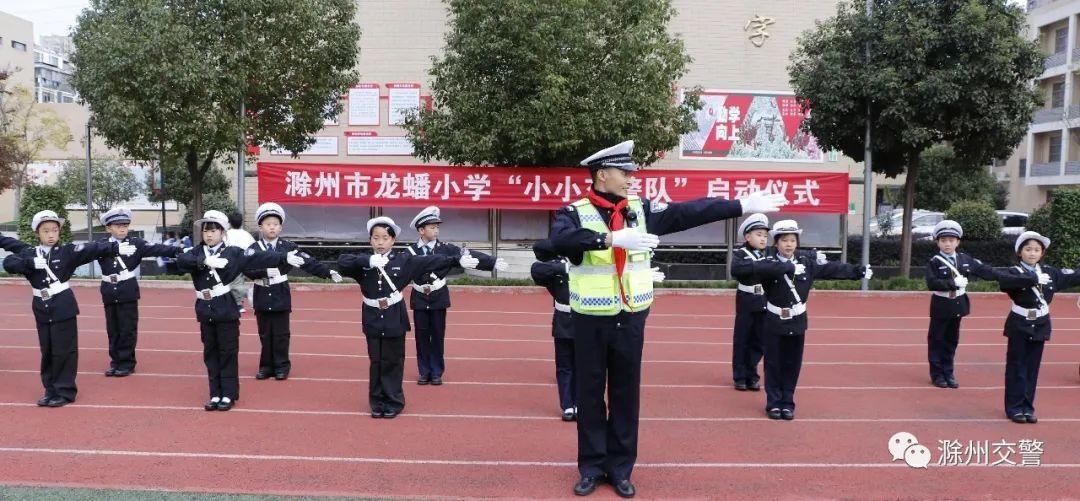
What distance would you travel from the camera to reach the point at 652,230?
16.4 feet

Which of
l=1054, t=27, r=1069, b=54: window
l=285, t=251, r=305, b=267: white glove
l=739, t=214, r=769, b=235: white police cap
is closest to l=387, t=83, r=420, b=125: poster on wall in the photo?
l=285, t=251, r=305, b=267: white glove

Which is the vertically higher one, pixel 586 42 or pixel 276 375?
pixel 586 42

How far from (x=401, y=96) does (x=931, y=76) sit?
Answer: 14.9m

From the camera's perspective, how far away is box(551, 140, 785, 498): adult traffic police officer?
4812 mm

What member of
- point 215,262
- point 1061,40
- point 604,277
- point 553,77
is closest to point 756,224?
point 604,277

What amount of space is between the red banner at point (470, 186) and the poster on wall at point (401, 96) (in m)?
7.05

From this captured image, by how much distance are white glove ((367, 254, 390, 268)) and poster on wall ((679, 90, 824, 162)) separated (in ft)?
60.0

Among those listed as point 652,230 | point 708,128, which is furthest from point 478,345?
point 708,128

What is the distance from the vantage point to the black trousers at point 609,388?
16.4 feet

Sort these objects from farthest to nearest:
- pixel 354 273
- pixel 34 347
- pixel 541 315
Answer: pixel 541 315
pixel 34 347
pixel 354 273

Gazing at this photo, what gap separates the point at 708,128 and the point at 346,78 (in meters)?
11.5

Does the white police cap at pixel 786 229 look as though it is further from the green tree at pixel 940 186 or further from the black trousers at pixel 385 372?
the green tree at pixel 940 186

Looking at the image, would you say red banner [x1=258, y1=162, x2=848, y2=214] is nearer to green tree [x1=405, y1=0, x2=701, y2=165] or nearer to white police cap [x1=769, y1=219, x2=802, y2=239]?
green tree [x1=405, y1=0, x2=701, y2=165]

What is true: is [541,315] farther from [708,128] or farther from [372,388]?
[708,128]
